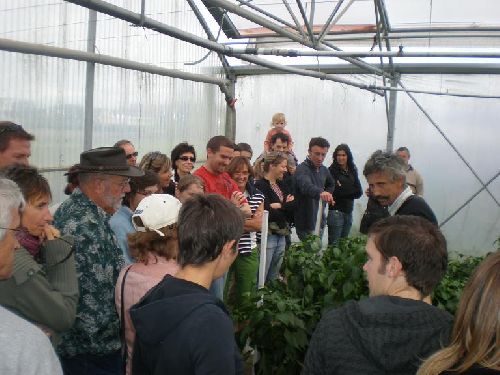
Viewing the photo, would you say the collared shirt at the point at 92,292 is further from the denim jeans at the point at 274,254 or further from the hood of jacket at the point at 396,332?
the denim jeans at the point at 274,254

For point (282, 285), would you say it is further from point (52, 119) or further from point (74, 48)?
point (74, 48)

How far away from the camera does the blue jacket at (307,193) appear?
6613 millimetres

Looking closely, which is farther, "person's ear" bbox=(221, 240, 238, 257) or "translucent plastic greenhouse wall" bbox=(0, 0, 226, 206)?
"translucent plastic greenhouse wall" bbox=(0, 0, 226, 206)

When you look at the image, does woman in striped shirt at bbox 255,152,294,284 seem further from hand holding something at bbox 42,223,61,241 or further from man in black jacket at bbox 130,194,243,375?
man in black jacket at bbox 130,194,243,375

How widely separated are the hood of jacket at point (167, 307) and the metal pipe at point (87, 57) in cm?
372

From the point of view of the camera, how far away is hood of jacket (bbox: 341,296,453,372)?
1.63m

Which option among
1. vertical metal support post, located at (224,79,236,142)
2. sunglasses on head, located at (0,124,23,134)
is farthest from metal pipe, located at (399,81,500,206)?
sunglasses on head, located at (0,124,23,134)

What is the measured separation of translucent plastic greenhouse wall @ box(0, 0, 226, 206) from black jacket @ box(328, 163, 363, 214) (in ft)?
8.00

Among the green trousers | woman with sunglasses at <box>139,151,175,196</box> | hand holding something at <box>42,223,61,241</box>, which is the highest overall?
woman with sunglasses at <box>139,151,175,196</box>

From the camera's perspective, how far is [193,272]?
1901 mm

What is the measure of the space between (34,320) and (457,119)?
8.34 meters

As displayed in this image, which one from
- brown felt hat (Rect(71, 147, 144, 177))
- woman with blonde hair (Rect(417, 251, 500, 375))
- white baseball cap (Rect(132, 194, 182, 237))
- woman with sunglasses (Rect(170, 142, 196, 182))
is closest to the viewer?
woman with blonde hair (Rect(417, 251, 500, 375))

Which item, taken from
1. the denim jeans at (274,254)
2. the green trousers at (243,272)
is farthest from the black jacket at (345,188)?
the green trousers at (243,272)

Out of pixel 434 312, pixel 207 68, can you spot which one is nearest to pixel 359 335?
pixel 434 312
